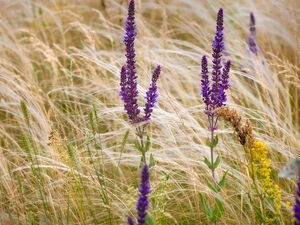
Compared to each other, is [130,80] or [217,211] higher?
[130,80]

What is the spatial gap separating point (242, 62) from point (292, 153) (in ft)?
5.13

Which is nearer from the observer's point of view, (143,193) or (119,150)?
(143,193)

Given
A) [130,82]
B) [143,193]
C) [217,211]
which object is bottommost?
[217,211]

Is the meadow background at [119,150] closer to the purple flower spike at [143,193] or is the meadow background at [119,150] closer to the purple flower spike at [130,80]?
the purple flower spike at [130,80]

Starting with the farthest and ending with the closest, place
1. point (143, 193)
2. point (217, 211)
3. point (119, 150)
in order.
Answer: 1. point (119, 150)
2. point (217, 211)
3. point (143, 193)

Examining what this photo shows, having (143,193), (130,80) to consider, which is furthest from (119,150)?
(143,193)

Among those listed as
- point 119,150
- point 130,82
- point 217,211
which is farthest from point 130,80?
point 119,150

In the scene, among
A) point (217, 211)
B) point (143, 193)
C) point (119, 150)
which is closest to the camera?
point (143, 193)

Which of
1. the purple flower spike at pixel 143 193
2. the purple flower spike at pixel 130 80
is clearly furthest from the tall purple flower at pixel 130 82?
the purple flower spike at pixel 143 193

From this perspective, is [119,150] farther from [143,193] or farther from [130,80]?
[143,193]

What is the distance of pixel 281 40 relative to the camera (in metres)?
5.81

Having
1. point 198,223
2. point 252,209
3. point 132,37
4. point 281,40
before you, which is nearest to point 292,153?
point 252,209

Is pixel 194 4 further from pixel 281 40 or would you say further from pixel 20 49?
pixel 20 49

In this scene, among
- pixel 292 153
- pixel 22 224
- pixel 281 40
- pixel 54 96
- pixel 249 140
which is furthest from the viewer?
pixel 281 40
